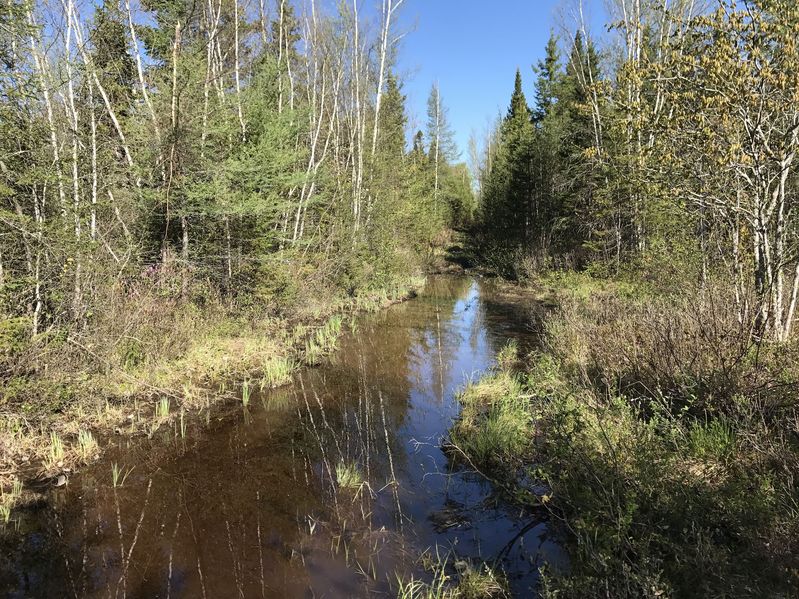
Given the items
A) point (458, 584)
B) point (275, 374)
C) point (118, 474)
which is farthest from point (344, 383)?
point (458, 584)

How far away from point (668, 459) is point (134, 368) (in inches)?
289

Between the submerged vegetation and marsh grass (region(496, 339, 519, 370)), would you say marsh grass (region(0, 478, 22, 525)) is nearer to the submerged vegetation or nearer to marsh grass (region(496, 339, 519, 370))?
the submerged vegetation

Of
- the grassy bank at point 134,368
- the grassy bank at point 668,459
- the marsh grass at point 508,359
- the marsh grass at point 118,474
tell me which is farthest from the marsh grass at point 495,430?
the marsh grass at point 118,474

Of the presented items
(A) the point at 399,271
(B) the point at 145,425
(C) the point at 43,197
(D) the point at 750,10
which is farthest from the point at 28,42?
(A) the point at 399,271

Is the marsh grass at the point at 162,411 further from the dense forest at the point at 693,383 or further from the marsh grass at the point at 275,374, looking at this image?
the dense forest at the point at 693,383

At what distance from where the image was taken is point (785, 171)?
19.1ft

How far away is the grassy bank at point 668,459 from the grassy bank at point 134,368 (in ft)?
14.1

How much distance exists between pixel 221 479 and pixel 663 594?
4400mm

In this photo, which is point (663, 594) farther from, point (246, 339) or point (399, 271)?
point (399, 271)

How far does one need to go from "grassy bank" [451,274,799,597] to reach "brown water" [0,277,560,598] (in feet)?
1.88

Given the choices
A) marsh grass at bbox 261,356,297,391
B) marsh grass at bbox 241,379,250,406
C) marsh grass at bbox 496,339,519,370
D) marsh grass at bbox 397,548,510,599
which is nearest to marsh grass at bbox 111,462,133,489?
marsh grass at bbox 241,379,250,406

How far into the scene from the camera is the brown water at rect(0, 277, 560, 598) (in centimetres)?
390

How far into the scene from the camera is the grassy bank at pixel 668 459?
3035 mm

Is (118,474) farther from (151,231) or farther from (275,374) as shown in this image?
(151,231)
